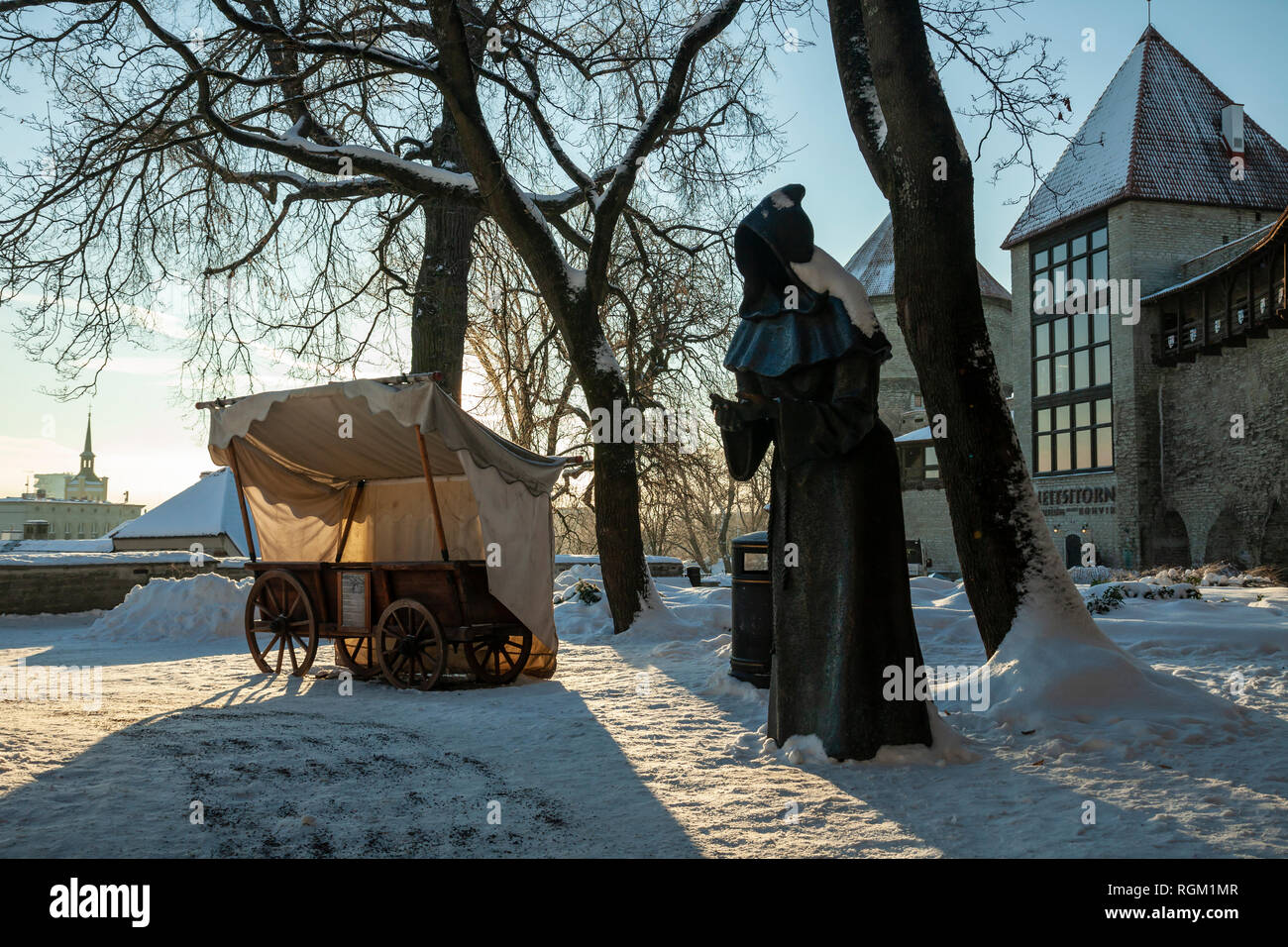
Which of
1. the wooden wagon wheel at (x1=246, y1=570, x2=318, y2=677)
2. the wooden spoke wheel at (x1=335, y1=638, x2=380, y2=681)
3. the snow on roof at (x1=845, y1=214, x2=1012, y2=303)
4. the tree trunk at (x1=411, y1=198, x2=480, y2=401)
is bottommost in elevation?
the wooden spoke wheel at (x1=335, y1=638, x2=380, y2=681)

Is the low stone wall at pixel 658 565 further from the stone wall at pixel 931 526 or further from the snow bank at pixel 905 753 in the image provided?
the stone wall at pixel 931 526

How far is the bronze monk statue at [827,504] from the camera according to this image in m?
5.92

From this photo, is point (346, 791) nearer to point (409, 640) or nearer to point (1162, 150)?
point (409, 640)

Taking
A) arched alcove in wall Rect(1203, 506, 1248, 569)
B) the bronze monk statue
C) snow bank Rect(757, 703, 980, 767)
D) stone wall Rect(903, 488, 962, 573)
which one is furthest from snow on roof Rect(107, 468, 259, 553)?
arched alcove in wall Rect(1203, 506, 1248, 569)

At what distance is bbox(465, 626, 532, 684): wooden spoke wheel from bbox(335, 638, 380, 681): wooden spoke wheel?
1112 mm

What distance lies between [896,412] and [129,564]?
38392 mm

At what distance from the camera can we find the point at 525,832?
14.5 feet

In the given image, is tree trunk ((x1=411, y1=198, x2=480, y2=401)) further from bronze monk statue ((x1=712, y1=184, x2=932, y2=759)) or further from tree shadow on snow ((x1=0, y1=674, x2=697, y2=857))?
bronze monk statue ((x1=712, y1=184, x2=932, y2=759))

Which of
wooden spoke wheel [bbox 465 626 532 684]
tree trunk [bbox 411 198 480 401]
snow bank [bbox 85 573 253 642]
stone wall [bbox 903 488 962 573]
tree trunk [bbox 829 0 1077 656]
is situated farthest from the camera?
stone wall [bbox 903 488 962 573]

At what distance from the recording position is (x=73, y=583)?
17734 mm

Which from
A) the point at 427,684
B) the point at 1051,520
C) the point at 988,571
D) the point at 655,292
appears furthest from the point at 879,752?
the point at 1051,520

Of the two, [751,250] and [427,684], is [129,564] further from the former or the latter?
[751,250]

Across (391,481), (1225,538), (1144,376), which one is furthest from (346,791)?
(1144,376)

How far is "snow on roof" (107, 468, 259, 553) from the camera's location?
110ft
